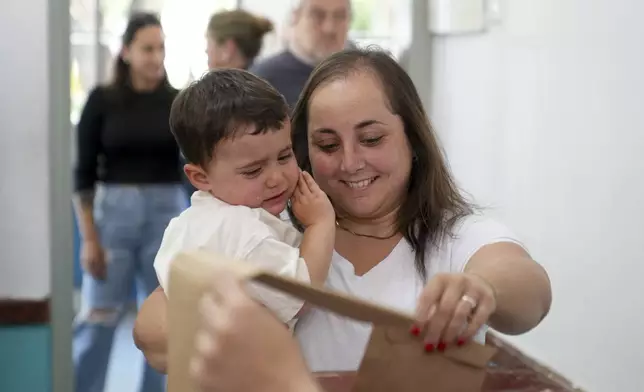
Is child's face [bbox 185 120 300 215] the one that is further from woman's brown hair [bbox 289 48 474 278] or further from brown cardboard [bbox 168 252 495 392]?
brown cardboard [bbox 168 252 495 392]

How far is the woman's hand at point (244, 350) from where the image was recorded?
0.58m

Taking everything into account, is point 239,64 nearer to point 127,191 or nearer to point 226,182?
point 127,191

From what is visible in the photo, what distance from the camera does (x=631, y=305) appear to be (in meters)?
1.57

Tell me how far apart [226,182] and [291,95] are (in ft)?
4.00

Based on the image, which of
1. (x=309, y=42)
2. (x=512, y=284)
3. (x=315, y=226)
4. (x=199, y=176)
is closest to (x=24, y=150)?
(x=309, y=42)

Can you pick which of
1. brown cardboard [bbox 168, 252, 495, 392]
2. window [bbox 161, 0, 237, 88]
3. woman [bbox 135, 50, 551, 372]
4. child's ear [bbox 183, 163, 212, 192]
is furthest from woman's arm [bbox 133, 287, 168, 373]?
window [bbox 161, 0, 237, 88]

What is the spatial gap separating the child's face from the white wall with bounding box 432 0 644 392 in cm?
84

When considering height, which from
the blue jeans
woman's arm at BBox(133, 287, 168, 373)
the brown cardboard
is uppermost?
the brown cardboard

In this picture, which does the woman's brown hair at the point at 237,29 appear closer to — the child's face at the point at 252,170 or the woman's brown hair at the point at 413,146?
the woman's brown hair at the point at 413,146

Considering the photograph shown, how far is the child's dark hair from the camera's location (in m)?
1.02

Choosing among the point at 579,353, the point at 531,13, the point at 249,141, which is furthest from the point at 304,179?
the point at 531,13

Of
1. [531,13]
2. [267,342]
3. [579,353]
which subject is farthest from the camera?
[531,13]

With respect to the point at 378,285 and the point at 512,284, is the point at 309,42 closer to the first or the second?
the point at 378,285

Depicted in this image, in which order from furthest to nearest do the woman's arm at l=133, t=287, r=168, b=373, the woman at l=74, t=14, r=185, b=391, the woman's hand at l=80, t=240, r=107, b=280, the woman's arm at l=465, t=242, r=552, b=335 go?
1. the woman's hand at l=80, t=240, r=107, b=280
2. the woman at l=74, t=14, r=185, b=391
3. the woman's arm at l=133, t=287, r=168, b=373
4. the woman's arm at l=465, t=242, r=552, b=335
